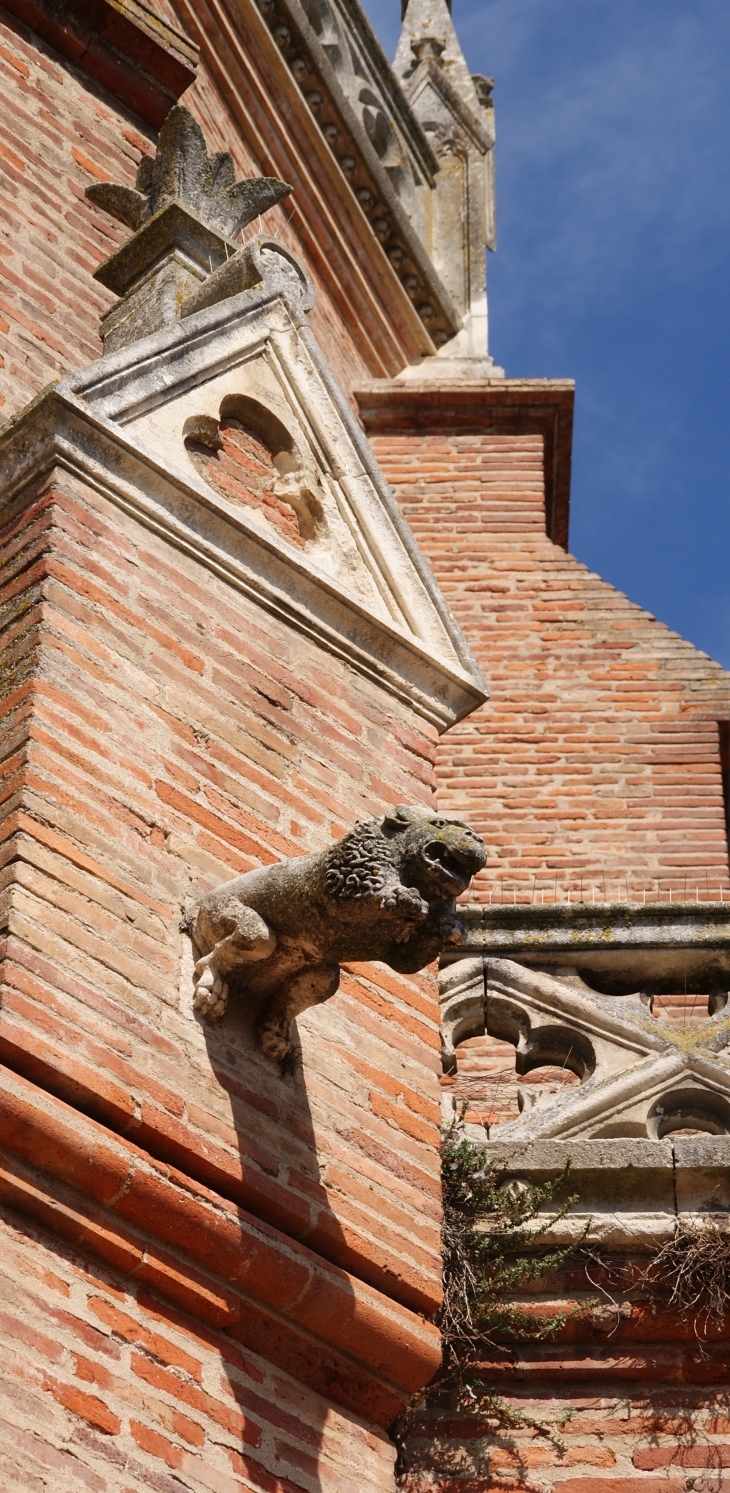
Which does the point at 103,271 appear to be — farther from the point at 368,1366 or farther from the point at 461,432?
the point at 461,432

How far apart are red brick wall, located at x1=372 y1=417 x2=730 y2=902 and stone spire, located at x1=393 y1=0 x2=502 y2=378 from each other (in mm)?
1726

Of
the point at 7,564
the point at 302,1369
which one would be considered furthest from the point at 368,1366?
the point at 7,564

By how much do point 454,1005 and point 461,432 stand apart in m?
6.18

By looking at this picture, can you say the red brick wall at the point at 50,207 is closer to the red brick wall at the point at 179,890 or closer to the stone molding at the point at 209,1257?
the red brick wall at the point at 179,890

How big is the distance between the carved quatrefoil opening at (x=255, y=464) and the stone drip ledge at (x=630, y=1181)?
188cm

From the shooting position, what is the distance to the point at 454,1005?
6.38 meters

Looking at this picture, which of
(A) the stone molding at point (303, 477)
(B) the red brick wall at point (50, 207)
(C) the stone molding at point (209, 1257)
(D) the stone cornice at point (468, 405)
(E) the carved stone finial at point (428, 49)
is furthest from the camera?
(E) the carved stone finial at point (428, 49)

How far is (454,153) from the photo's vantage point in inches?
571

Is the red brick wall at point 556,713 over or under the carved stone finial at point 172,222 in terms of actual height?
over

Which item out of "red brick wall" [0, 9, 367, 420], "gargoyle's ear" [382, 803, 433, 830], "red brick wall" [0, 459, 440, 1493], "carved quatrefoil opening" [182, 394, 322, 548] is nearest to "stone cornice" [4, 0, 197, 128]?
"red brick wall" [0, 9, 367, 420]

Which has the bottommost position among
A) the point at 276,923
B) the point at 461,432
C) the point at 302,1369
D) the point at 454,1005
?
the point at 302,1369

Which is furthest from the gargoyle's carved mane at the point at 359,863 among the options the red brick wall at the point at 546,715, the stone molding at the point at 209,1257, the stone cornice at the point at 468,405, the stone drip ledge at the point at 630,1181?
the stone cornice at the point at 468,405

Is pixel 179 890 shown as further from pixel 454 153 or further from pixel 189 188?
pixel 454 153

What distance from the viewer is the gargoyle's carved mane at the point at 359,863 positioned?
14.9ft
